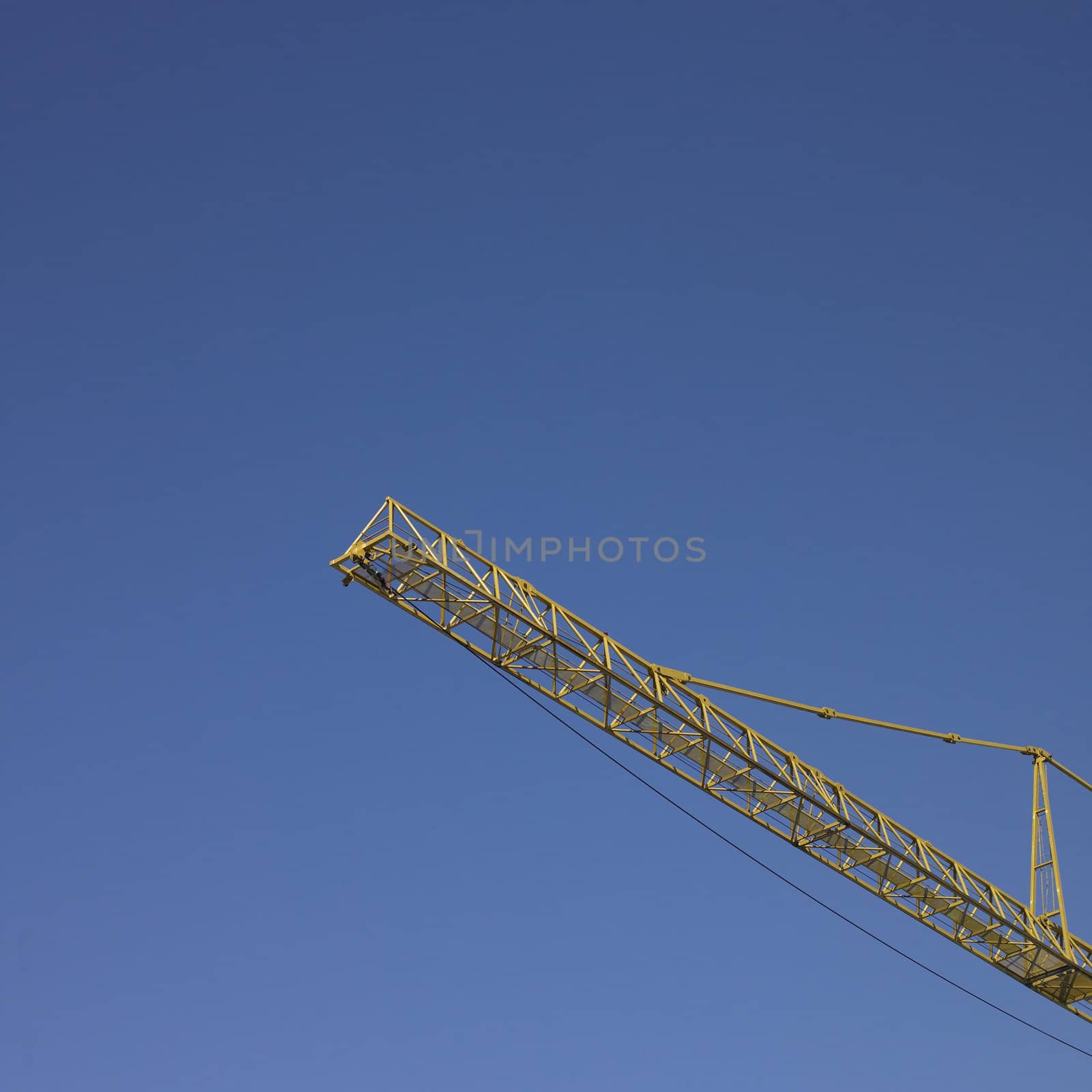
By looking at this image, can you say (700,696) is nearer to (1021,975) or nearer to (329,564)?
(329,564)

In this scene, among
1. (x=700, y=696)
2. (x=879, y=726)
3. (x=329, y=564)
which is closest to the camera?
(x=329, y=564)

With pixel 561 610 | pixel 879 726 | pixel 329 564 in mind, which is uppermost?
pixel 879 726

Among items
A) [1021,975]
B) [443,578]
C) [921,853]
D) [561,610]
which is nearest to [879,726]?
[921,853]

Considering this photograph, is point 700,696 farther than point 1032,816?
No

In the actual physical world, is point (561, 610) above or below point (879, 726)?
below

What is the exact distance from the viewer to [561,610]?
44344 mm

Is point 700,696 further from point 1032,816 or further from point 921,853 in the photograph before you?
point 1032,816

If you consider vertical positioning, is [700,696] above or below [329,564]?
above

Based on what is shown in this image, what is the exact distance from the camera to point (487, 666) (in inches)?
1753

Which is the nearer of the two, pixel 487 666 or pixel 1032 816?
pixel 487 666

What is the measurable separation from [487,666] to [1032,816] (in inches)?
Result: 886

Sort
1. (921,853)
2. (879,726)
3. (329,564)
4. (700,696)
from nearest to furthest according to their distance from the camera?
(329,564) → (700,696) → (921,853) → (879,726)

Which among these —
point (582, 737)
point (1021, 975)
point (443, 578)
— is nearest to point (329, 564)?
point (443, 578)

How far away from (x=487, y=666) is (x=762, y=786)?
9305 millimetres
